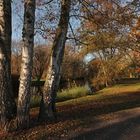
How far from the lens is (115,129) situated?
13.2 m

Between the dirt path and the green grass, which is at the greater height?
the green grass

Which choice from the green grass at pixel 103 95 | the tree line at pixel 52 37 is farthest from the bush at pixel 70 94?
the tree line at pixel 52 37

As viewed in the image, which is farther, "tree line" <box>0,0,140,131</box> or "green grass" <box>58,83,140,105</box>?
"green grass" <box>58,83,140,105</box>

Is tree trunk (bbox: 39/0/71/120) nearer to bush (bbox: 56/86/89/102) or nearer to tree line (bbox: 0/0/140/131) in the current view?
tree line (bbox: 0/0/140/131)

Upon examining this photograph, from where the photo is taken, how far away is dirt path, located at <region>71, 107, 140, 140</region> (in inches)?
471

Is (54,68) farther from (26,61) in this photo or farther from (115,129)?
(115,129)

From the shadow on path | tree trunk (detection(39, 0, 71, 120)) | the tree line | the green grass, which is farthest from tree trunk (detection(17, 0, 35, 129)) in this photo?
the green grass

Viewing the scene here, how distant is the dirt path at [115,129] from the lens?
1196cm

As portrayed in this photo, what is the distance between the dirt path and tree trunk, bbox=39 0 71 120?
184 centimetres

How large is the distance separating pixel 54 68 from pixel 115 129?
10.3 ft

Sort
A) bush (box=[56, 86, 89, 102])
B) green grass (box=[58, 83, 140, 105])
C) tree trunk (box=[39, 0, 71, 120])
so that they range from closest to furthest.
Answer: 1. tree trunk (box=[39, 0, 71, 120])
2. green grass (box=[58, 83, 140, 105])
3. bush (box=[56, 86, 89, 102])

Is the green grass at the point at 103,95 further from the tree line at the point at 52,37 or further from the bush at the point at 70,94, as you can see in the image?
the tree line at the point at 52,37

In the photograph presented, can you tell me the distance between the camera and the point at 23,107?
13039mm

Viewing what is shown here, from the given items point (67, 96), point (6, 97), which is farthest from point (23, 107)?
point (67, 96)
